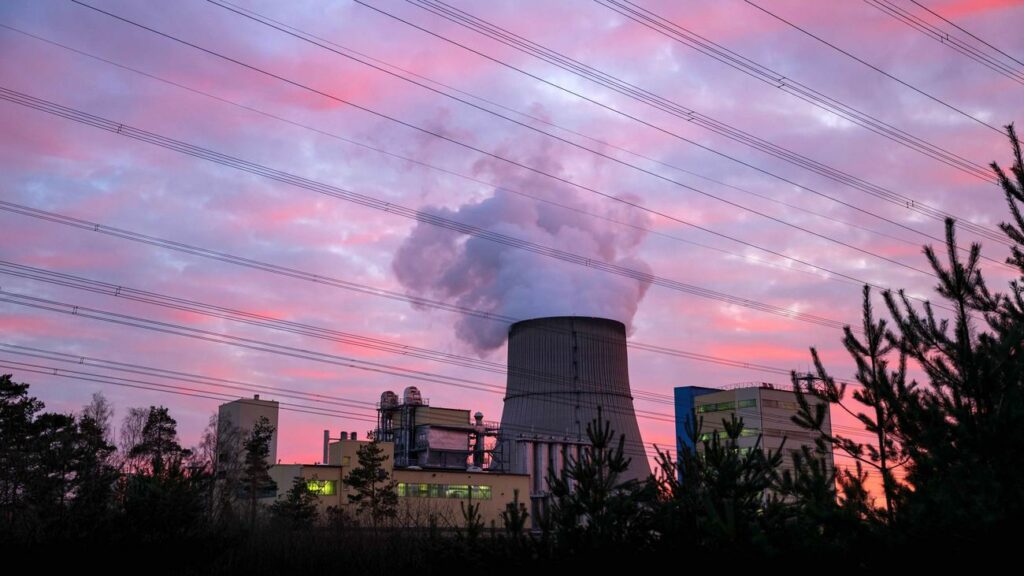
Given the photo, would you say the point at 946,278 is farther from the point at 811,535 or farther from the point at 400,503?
the point at 400,503

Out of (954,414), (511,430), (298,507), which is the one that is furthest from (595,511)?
(511,430)

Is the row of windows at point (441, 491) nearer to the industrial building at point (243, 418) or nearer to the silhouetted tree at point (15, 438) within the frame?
the industrial building at point (243, 418)

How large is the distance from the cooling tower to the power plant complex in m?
0.05

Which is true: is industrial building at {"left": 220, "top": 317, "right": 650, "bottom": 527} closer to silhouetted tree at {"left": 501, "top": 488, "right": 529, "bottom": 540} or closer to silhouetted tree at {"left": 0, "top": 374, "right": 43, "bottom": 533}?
silhouetted tree at {"left": 0, "top": 374, "right": 43, "bottom": 533}

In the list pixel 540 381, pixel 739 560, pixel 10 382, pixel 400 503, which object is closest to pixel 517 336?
pixel 540 381

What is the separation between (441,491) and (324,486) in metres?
7.32

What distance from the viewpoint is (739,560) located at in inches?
304

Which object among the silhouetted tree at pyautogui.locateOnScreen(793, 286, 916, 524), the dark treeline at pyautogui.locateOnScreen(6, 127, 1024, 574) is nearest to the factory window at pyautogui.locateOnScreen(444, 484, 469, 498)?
the dark treeline at pyautogui.locateOnScreen(6, 127, 1024, 574)

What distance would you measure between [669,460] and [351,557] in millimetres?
10721

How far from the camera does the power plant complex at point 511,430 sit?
43.9m

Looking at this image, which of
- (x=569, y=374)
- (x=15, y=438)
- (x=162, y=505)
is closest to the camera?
(x=162, y=505)

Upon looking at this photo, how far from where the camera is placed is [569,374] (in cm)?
4325

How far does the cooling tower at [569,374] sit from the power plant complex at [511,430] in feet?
0.17

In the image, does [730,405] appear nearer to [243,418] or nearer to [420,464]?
[420,464]
